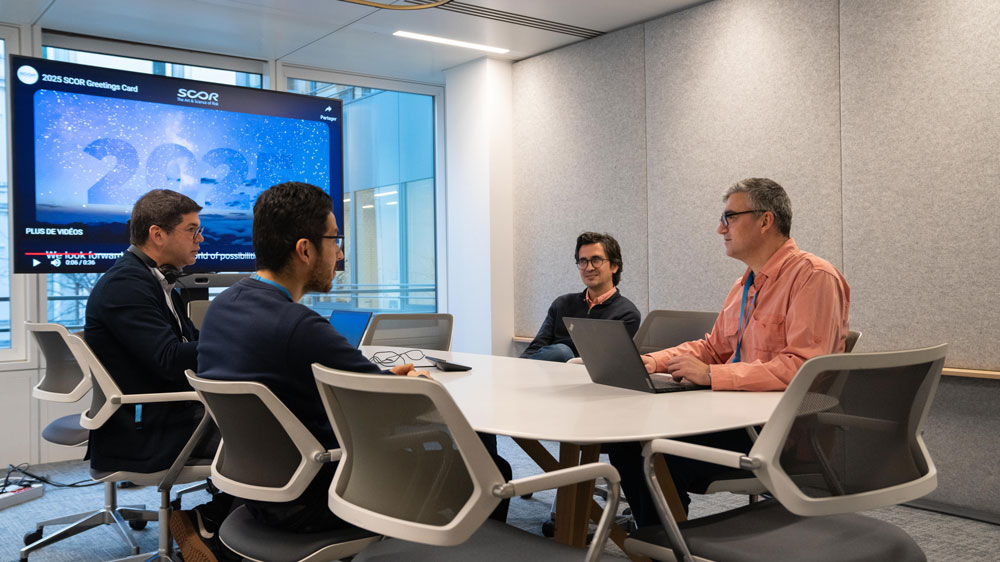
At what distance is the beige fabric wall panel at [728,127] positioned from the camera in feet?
14.6

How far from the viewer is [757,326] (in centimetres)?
274

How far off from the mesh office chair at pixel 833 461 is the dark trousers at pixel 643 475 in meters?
0.51

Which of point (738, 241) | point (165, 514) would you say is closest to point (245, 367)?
point (165, 514)

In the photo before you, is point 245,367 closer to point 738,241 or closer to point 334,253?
point 334,253

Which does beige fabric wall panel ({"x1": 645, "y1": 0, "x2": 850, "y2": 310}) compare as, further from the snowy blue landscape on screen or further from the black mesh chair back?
the black mesh chair back

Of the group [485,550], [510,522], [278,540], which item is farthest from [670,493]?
[510,522]

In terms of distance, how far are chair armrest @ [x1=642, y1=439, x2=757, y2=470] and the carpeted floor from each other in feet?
5.49

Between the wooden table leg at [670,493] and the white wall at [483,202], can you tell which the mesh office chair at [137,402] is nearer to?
the wooden table leg at [670,493]

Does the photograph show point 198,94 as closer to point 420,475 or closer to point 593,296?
point 593,296

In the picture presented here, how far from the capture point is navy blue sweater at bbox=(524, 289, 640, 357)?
13.6 feet

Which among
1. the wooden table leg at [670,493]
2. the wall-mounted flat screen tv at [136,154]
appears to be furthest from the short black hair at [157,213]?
the wooden table leg at [670,493]

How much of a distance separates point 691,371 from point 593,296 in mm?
1907

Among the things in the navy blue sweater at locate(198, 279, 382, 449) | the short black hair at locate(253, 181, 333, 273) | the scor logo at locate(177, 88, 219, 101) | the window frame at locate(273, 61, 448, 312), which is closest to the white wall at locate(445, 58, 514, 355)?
the window frame at locate(273, 61, 448, 312)

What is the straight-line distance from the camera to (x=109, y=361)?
3.04 meters
